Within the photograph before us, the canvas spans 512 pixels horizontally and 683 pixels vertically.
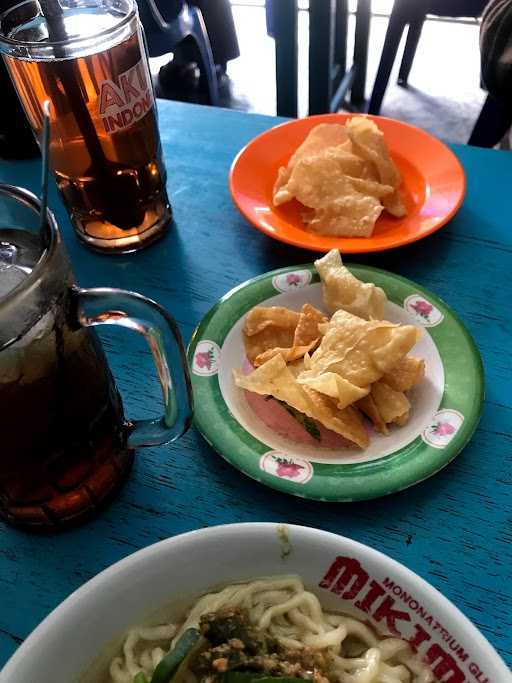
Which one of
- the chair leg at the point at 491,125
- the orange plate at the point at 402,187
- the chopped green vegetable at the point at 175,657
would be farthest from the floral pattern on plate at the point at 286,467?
the chair leg at the point at 491,125

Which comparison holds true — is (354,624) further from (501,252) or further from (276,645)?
(501,252)

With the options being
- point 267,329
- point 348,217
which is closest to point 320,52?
point 348,217

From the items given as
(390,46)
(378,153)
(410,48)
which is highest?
(378,153)

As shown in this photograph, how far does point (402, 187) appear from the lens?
44.4 inches

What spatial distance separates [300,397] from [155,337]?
24 cm

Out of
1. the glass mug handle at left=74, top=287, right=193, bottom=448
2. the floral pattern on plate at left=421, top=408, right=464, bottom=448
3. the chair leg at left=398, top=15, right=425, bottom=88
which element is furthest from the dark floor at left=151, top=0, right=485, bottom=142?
the glass mug handle at left=74, top=287, right=193, bottom=448

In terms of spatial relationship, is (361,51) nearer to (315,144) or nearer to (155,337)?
(315,144)

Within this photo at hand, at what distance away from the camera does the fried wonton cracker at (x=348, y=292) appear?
86 cm

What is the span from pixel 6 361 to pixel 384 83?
2477mm

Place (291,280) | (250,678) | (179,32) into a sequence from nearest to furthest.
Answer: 1. (250,678)
2. (291,280)
3. (179,32)

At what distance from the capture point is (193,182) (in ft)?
3.88

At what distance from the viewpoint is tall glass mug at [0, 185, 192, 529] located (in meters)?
0.52

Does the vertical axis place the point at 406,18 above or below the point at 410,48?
above

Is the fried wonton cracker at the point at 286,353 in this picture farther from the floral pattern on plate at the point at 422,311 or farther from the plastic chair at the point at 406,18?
the plastic chair at the point at 406,18
